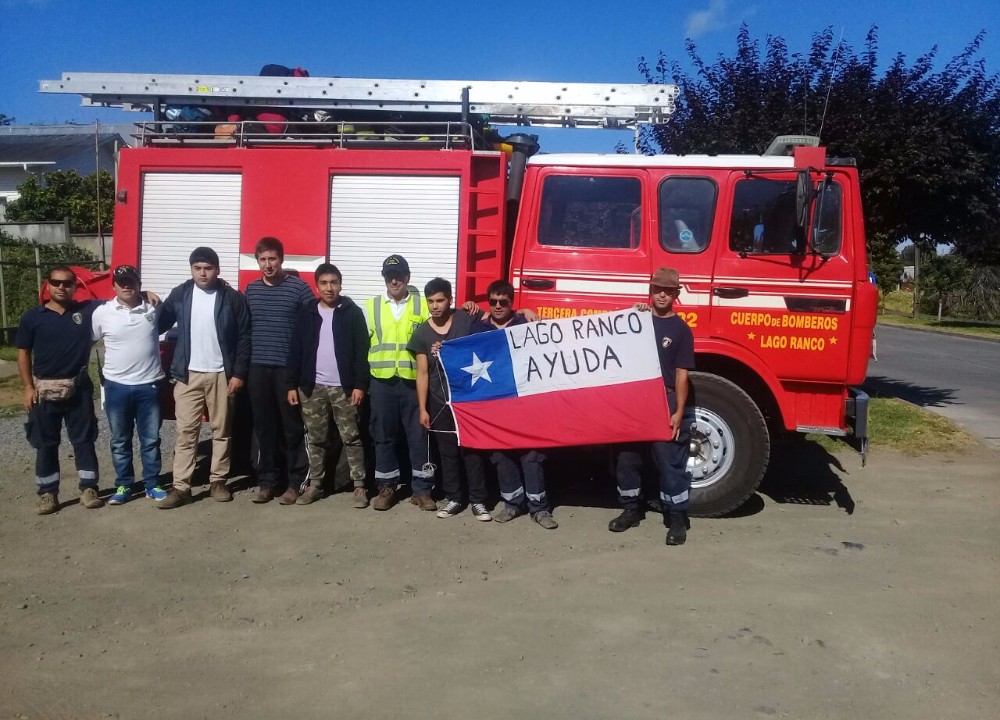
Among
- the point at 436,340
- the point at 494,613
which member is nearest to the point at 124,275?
the point at 436,340

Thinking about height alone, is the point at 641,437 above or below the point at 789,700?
above

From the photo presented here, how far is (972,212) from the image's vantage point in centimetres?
1040

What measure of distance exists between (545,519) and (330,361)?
191 cm

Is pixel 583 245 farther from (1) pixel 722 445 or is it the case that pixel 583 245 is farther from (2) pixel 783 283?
(1) pixel 722 445

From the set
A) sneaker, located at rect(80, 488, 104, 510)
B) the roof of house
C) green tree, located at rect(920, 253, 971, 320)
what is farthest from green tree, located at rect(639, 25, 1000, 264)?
green tree, located at rect(920, 253, 971, 320)

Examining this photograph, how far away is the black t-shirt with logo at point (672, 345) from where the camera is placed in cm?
579

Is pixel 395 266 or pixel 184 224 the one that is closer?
pixel 395 266

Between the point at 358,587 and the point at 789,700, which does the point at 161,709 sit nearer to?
the point at 358,587

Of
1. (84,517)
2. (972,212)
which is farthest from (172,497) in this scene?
(972,212)

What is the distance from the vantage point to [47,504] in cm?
633

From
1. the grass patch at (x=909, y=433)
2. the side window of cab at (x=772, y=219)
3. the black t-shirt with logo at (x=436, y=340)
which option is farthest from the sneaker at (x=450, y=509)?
the grass patch at (x=909, y=433)

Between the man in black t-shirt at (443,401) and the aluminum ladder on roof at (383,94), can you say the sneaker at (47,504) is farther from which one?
the aluminum ladder on roof at (383,94)

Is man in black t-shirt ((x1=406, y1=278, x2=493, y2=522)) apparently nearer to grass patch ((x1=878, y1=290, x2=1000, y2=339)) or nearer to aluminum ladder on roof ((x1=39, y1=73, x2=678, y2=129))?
aluminum ladder on roof ((x1=39, y1=73, x2=678, y2=129))

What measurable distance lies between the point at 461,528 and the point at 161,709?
2717 mm
